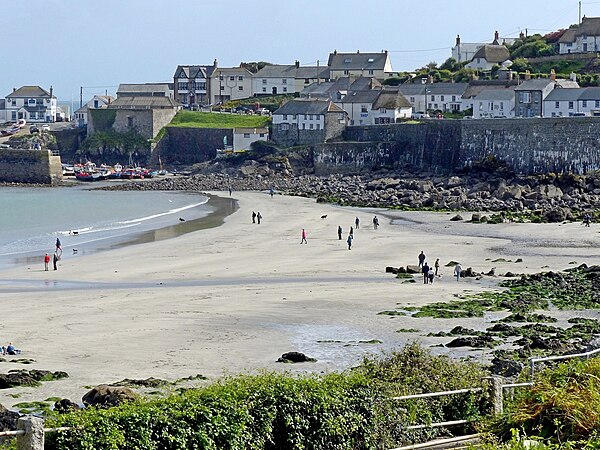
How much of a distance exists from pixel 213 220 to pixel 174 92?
161 ft

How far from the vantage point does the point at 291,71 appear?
Result: 90625mm

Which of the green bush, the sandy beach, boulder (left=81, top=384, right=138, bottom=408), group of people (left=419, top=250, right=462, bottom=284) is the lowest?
the sandy beach

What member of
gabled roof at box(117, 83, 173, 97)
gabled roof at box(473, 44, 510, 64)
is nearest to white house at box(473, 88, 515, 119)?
gabled roof at box(473, 44, 510, 64)

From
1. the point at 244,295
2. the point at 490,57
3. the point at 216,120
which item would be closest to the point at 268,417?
the point at 244,295

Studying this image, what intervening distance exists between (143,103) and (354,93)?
60.1ft

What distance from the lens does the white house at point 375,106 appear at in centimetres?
7031

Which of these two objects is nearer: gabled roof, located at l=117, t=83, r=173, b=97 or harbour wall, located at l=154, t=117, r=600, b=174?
harbour wall, located at l=154, t=117, r=600, b=174

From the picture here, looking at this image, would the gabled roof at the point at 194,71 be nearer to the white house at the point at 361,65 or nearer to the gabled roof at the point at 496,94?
the white house at the point at 361,65

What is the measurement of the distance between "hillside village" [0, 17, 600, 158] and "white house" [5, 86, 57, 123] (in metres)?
0.09

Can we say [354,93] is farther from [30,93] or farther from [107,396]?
[107,396]

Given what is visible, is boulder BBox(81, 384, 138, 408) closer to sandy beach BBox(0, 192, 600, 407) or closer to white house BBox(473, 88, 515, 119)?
sandy beach BBox(0, 192, 600, 407)

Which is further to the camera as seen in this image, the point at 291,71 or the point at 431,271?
the point at 291,71

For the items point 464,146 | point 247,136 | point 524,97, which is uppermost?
point 524,97

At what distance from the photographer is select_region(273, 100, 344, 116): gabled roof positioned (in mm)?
70000
